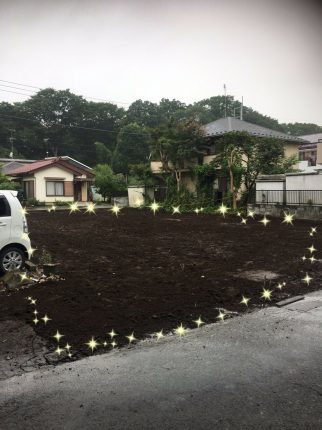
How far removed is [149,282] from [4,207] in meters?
3.00

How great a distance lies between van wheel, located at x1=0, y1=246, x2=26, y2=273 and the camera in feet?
21.2

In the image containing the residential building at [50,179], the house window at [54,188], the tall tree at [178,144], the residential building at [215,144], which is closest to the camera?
the residential building at [215,144]

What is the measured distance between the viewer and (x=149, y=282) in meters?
6.44

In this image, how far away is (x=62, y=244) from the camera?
10727mm

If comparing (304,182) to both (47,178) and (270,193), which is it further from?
(47,178)

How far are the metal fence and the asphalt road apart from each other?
1483 cm

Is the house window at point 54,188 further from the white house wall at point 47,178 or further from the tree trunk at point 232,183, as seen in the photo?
the tree trunk at point 232,183

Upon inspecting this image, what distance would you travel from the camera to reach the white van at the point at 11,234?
21.1ft

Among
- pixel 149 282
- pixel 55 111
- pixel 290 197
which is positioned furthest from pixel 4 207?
pixel 55 111

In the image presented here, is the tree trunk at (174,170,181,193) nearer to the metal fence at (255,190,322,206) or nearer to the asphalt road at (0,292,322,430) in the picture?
the metal fence at (255,190,322,206)

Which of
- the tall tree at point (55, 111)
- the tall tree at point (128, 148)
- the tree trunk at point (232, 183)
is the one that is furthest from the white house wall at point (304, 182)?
the tall tree at point (55, 111)

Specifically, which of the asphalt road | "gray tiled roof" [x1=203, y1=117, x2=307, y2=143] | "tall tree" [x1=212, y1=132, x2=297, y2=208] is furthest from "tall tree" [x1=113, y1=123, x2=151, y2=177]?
the asphalt road

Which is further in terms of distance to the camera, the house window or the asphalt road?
the house window

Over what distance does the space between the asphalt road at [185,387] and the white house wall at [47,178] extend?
3057 centimetres
